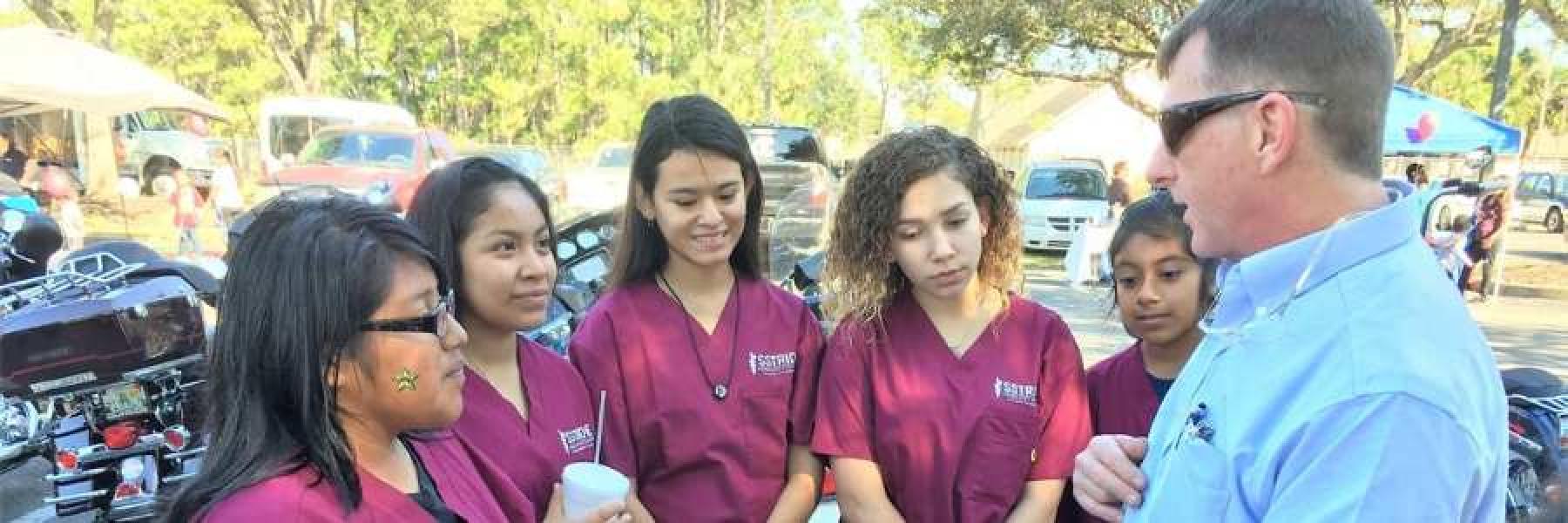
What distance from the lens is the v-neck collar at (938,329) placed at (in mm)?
2166

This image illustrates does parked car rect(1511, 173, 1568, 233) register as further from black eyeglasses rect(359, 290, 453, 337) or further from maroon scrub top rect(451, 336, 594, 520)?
black eyeglasses rect(359, 290, 453, 337)

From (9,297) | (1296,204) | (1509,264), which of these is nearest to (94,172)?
(9,297)

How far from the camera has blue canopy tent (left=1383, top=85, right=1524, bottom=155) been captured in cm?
981

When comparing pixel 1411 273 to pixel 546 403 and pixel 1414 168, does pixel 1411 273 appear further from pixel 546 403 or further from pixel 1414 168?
pixel 1414 168

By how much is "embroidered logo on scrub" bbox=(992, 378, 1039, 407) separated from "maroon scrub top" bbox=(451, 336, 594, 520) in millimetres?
968

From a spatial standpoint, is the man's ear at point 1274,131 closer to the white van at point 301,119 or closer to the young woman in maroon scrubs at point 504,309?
the young woman in maroon scrubs at point 504,309

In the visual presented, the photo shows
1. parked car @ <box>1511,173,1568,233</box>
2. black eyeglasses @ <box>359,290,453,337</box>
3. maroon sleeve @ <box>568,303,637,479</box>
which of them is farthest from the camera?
parked car @ <box>1511,173,1568,233</box>

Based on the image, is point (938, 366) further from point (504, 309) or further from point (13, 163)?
point (13, 163)

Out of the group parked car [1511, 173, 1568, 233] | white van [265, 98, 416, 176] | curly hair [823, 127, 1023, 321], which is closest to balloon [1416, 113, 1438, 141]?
curly hair [823, 127, 1023, 321]

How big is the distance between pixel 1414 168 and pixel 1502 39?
2016 millimetres

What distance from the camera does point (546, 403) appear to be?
2.06 m

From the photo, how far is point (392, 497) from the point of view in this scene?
1.36 metres

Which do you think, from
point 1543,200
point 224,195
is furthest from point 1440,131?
point 1543,200

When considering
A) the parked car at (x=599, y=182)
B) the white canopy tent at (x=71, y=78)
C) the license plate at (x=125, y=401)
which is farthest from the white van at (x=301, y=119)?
the license plate at (x=125, y=401)
